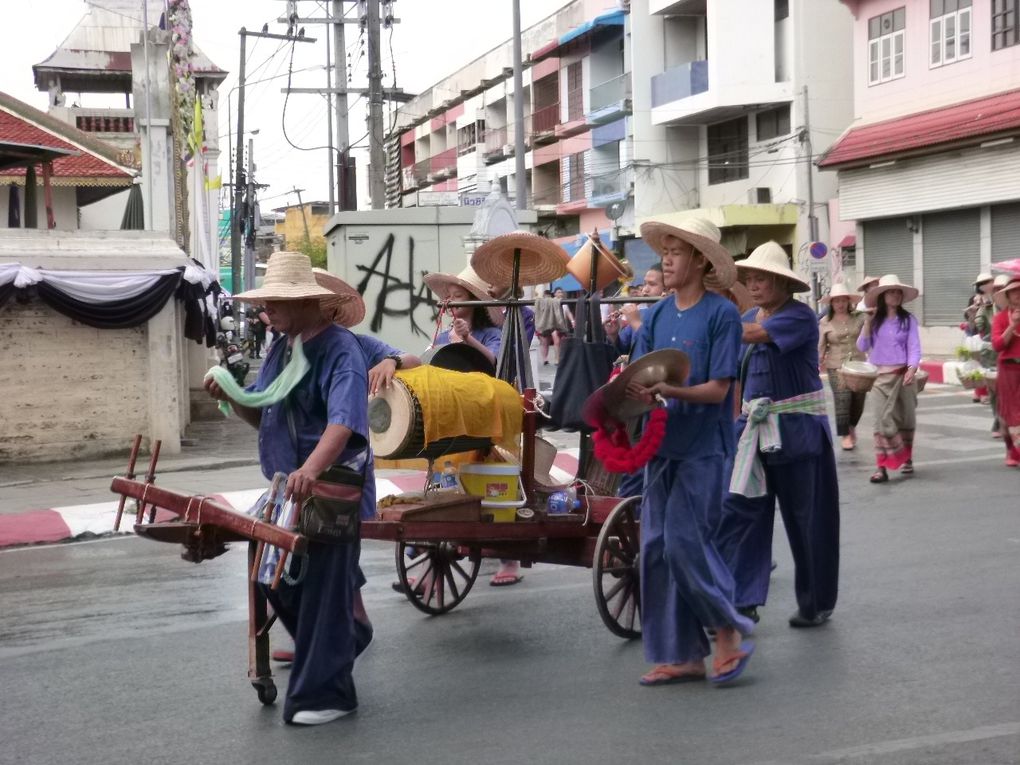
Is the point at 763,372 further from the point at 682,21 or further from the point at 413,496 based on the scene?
the point at 682,21

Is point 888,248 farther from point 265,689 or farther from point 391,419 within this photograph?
point 265,689

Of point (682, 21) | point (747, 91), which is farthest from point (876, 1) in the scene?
point (682, 21)

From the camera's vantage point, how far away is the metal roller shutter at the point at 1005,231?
28.5 m

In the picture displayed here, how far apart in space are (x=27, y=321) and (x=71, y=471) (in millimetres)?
1927

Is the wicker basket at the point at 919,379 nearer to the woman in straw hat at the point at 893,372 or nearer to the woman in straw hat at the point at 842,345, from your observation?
the woman in straw hat at the point at 893,372

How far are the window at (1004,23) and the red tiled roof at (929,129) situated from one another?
1.11m

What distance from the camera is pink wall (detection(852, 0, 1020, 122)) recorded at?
28.7 meters

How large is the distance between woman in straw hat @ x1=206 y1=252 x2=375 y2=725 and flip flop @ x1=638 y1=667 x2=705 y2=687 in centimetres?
128

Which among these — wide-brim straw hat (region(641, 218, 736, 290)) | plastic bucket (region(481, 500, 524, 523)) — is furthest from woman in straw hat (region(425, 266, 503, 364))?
wide-brim straw hat (region(641, 218, 736, 290))

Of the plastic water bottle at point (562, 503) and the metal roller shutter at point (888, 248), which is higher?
the metal roller shutter at point (888, 248)

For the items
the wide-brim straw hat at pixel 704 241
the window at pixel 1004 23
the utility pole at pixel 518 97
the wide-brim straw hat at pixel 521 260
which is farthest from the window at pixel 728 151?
the wide-brim straw hat at pixel 704 241

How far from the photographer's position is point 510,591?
27.4ft

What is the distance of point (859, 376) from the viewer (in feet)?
39.3

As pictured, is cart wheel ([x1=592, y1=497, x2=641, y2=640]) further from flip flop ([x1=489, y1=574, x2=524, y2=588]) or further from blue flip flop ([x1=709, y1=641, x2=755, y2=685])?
flip flop ([x1=489, y1=574, x2=524, y2=588])
